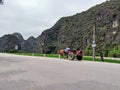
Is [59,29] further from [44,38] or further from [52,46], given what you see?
[52,46]

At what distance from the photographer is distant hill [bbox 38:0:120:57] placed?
86.9 metres

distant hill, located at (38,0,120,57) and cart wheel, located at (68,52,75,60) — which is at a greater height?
distant hill, located at (38,0,120,57)

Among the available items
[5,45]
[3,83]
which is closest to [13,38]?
[5,45]

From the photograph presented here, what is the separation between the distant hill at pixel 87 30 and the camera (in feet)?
285

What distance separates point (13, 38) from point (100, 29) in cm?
6625

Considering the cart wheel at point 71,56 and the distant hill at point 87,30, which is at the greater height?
the distant hill at point 87,30

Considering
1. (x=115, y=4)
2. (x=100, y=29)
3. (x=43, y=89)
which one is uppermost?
(x=115, y=4)

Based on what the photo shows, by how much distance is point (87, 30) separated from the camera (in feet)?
356

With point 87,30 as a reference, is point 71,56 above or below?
below

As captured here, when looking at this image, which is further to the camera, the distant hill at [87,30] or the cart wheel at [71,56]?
the distant hill at [87,30]

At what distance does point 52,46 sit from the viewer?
121938mm

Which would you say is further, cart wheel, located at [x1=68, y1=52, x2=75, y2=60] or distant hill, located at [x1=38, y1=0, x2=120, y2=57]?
distant hill, located at [x1=38, y1=0, x2=120, y2=57]

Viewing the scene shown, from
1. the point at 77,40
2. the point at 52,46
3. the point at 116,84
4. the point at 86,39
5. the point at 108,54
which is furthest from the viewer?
the point at 52,46

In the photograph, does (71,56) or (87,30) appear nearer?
(71,56)
